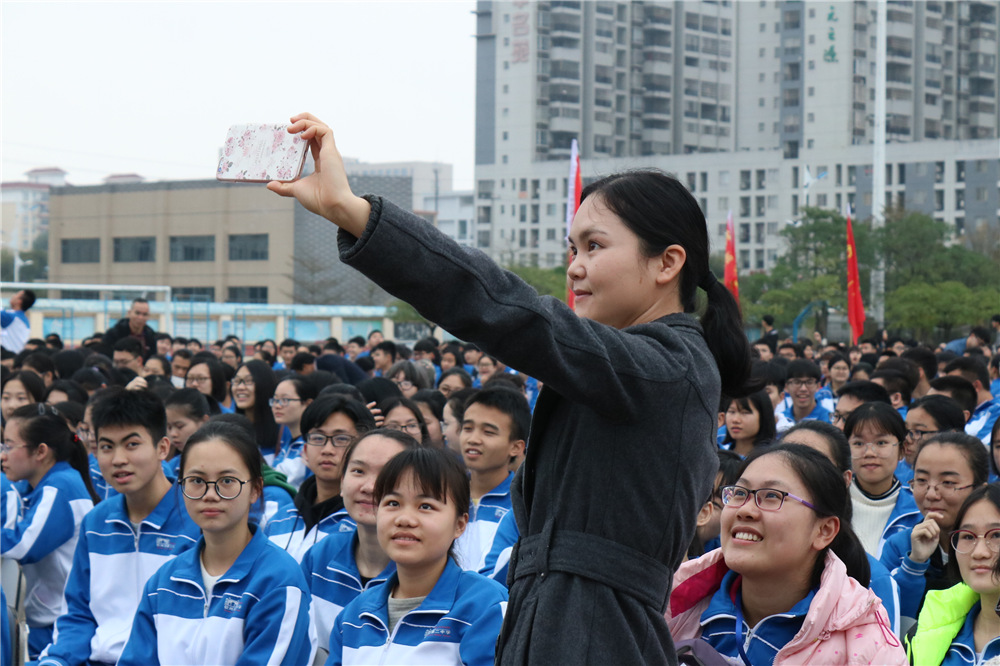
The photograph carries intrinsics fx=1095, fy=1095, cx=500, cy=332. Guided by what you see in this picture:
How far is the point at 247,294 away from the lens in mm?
53969

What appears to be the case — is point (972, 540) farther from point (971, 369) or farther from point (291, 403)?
point (971, 369)

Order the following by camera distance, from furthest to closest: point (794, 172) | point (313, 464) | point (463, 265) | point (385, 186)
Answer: point (794, 172) → point (385, 186) → point (313, 464) → point (463, 265)

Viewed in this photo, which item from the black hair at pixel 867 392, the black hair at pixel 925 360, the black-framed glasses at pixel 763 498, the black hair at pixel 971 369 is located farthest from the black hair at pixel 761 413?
the black hair at pixel 925 360

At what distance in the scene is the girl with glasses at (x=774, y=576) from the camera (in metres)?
2.73

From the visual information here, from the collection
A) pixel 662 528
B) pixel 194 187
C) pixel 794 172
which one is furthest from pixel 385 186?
pixel 662 528

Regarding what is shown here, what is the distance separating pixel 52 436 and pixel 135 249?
5334 centimetres

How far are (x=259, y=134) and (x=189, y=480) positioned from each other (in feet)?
7.12

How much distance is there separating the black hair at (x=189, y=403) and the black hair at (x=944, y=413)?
12.8 ft

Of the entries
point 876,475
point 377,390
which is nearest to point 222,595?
point 876,475

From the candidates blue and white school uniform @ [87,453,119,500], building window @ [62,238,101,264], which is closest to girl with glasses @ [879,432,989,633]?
blue and white school uniform @ [87,453,119,500]

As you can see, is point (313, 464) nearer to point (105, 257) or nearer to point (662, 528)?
point (662, 528)

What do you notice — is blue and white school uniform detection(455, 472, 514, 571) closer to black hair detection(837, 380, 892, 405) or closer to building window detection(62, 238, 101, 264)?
black hair detection(837, 380, 892, 405)

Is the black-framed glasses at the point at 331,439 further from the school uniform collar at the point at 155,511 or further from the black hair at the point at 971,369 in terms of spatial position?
the black hair at the point at 971,369

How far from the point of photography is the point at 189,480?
372 centimetres
